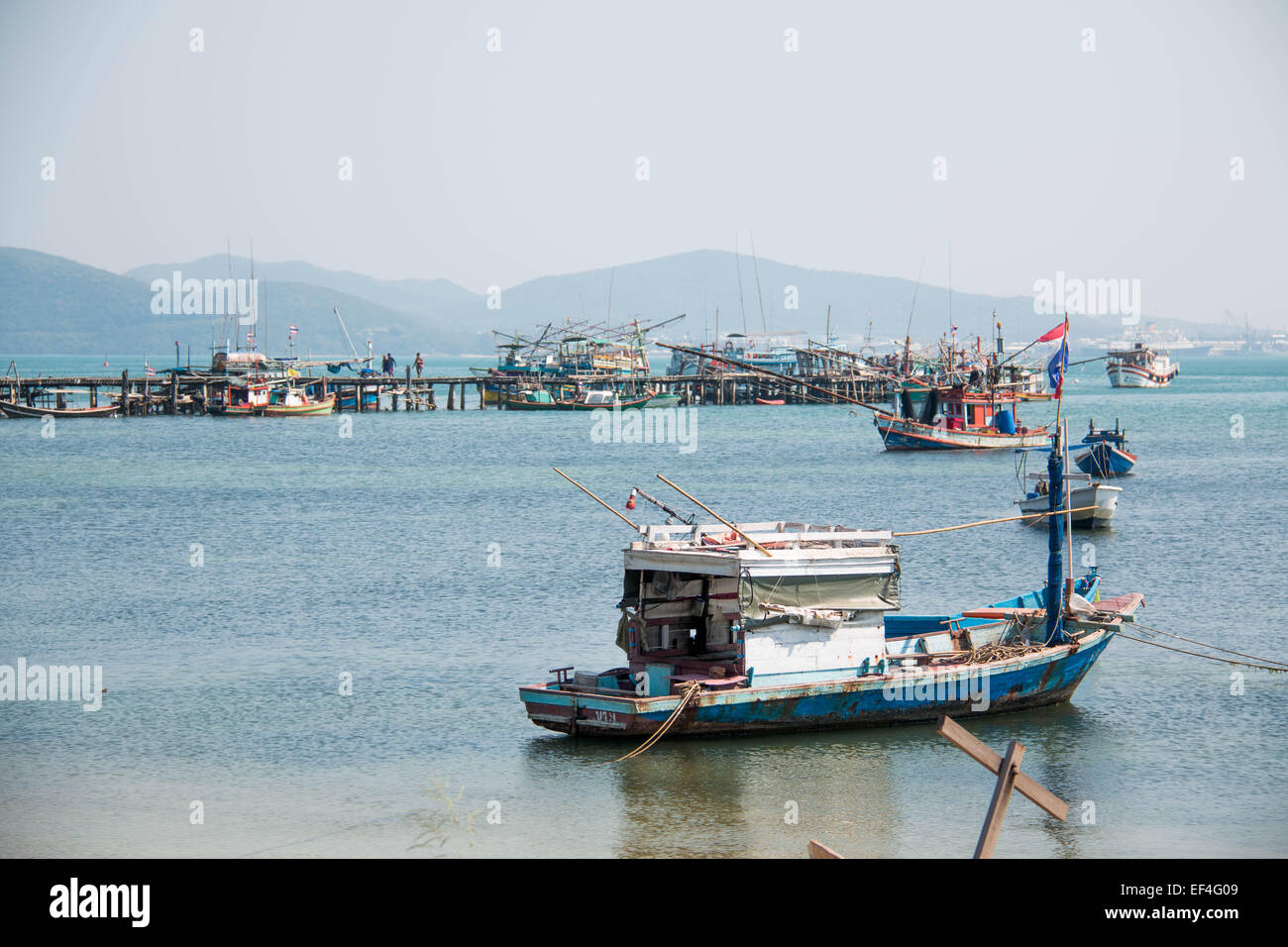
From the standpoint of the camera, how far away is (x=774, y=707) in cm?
2148

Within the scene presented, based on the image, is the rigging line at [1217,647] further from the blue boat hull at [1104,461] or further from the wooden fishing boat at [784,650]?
the blue boat hull at [1104,461]

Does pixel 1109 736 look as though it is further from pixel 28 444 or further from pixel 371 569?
pixel 28 444

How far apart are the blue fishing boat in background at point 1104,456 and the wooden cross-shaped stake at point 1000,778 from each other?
51.3m

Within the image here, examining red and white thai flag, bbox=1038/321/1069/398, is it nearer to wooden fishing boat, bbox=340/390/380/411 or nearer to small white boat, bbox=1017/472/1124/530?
small white boat, bbox=1017/472/1124/530

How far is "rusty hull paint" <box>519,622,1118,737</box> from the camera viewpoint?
21172 millimetres

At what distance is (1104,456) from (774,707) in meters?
42.7

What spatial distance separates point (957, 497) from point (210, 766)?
41.6 m

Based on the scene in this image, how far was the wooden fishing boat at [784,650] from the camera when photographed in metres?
21.3

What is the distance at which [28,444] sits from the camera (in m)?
83.8

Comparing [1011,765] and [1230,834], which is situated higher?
[1011,765]

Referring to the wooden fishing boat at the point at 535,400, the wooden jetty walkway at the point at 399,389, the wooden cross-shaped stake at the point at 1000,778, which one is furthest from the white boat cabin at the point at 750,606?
the wooden fishing boat at the point at 535,400

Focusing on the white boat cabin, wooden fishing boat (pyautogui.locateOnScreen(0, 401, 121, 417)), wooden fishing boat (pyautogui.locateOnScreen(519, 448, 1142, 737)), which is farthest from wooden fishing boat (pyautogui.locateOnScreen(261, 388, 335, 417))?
the white boat cabin

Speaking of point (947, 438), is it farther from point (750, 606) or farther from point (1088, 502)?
point (750, 606)
